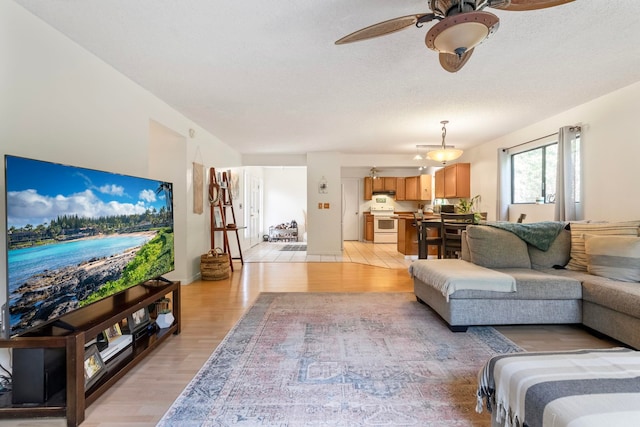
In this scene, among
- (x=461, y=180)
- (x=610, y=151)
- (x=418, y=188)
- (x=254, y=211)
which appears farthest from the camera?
(x=418, y=188)

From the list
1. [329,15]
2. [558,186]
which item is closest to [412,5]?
[329,15]

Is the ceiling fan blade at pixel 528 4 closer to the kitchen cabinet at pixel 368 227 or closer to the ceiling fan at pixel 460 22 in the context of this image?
the ceiling fan at pixel 460 22

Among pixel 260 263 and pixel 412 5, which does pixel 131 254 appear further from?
pixel 260 263

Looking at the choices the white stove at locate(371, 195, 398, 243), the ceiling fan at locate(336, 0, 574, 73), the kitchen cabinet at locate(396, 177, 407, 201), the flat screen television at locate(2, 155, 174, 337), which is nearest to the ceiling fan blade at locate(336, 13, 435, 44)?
the ceiling fan at locate(336, 0, 574, 73)

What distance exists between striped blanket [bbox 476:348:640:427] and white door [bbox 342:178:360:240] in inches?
325

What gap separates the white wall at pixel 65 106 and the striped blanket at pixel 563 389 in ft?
8.47

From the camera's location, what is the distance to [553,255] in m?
3.08

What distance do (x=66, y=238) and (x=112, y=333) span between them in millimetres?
899

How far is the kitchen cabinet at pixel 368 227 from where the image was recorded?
30.1ft

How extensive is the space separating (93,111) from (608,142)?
5.14m

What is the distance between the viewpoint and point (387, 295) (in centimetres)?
357

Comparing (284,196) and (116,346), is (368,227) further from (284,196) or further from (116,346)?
(116,346)

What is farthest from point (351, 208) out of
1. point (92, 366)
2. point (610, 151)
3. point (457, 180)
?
point (92, 366)

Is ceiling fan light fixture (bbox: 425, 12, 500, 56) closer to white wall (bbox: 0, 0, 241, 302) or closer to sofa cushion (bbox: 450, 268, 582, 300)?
sofa cushion (bbox: 450, 268, 582, 300)
